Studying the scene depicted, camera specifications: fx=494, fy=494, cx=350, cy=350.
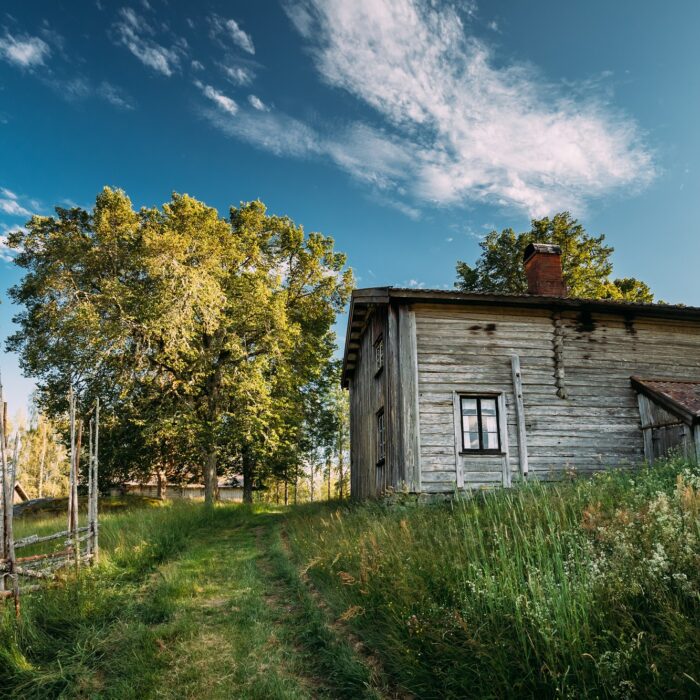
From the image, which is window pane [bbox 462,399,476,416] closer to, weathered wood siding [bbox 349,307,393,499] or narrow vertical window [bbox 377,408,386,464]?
weathered wood siding [bbox 349,307,393,499]

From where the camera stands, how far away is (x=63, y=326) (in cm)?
1955

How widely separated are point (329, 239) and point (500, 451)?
18766 mm

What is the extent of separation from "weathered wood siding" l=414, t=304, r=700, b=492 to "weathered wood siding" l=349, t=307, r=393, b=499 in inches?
53.1

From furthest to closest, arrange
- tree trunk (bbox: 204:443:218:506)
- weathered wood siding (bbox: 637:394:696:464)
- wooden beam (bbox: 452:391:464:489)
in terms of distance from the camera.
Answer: tree trunk (bbox: 204:443:218:506), wooden beam (bbox: 452:391:464:489), weathered wood siding (bbox: 637:394:696:464)

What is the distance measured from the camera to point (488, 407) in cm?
1330

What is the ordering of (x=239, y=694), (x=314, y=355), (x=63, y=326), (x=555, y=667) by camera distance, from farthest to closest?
1. (x=314, y=355)
2. (x=63, y=326)
3. (x=239, y=694)
4. (x=555, y=667)

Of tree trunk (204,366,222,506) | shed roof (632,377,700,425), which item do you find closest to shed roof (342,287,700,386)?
shed roof (632,377,700,425)

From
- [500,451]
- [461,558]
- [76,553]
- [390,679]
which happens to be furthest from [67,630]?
[500,451]

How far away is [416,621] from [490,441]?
9.13m

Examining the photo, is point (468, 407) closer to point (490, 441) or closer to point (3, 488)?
point (490, 441)

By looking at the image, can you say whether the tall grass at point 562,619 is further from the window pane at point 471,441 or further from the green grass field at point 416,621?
the window pane at point 471,441

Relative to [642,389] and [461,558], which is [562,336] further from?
[461,558]

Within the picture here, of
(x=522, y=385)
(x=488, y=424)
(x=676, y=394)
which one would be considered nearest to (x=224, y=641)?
(x=488, y=424)

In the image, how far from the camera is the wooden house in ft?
41.6
